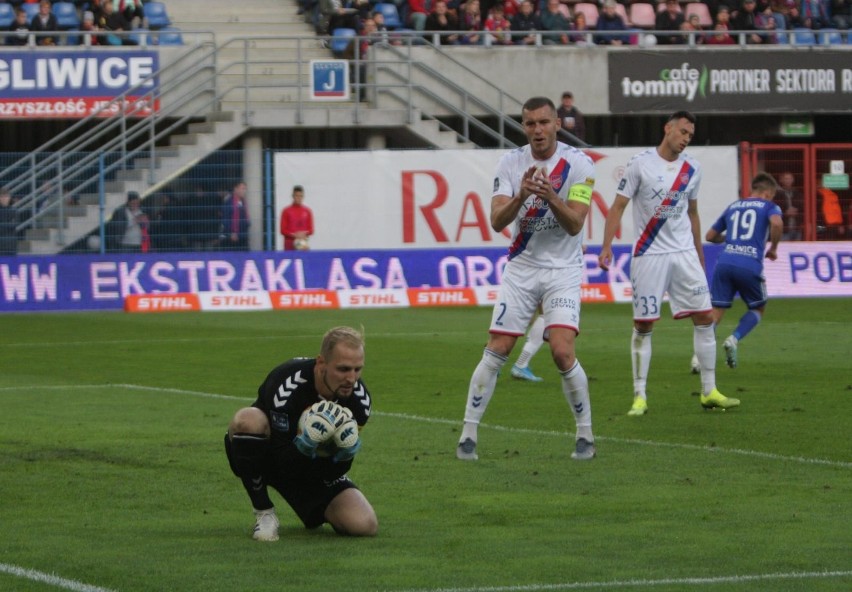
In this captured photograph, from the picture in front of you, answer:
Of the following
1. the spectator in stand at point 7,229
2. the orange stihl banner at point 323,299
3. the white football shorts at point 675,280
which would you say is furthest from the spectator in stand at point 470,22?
the white football shorts at point 675,280

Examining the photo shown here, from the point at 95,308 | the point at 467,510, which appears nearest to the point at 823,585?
the point at 467,510

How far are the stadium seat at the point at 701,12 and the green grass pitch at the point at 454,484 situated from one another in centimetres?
1975

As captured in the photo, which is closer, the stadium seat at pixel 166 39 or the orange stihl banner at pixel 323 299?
the orange stihl banner at pixel 323 299

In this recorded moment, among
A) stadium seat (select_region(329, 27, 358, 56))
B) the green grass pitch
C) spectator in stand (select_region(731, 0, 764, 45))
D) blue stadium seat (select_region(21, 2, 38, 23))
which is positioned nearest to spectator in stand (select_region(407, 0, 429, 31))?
stadium seat (select_region(329, 27, 358, 56))

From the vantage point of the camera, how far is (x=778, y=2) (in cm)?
3819

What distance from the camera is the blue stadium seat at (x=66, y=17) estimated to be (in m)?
33.6

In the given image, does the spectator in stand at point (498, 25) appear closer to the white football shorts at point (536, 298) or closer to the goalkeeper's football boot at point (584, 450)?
the white football shorts at point (536, 298)

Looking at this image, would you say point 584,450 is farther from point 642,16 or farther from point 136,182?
point 642,16

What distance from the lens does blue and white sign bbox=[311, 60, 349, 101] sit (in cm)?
3253

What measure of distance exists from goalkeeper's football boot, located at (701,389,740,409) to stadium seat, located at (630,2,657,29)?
2482 centimetres

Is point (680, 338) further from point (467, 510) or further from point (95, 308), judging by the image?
point (467, 510)

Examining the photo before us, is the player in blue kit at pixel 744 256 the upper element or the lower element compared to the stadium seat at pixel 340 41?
lower

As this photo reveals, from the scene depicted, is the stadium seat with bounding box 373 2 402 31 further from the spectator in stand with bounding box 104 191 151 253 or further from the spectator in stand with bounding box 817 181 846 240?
the spectator in stand with bounding box 817 181 846 240

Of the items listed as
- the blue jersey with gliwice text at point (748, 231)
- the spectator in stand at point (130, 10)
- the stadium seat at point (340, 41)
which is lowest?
the blue jersey with gliwice text at point (748, 231)
